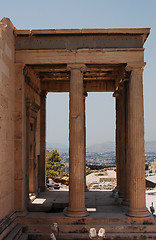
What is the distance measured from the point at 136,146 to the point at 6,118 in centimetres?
783

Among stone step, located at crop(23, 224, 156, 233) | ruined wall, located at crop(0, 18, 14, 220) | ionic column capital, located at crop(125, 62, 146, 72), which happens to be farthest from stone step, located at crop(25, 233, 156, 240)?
ionic column capital, located at crop(125, 62, 146, 72)

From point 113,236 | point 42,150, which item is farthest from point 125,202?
point 42,150

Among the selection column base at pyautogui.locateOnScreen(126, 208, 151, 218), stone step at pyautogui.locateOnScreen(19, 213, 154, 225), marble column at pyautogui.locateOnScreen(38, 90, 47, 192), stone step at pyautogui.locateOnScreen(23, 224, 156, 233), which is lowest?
stone step at pyautogui.locateOnScreen(23, 224, 156, 233)

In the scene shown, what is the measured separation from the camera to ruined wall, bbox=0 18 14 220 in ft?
52.7

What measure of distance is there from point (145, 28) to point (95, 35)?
3.11 m

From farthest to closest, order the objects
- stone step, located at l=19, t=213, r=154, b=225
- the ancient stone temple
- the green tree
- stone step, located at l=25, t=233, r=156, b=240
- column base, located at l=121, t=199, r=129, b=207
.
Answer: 1. the green tree
2. column base, located at l=121, t=199, r=129, b=207
3. stone step, located at l=19, t=213, r=154, b=225
4. the ancient stone temple
5. stone step, located at l=25, t=233, r=156, b=240

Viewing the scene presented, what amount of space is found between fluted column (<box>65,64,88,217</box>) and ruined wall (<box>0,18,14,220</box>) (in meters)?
3.52

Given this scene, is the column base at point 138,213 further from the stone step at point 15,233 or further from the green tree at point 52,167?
the green tree at point 52,167

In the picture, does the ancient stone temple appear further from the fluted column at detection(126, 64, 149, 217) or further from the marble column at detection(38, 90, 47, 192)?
the marble column at detection(38, 90, 47, 192)

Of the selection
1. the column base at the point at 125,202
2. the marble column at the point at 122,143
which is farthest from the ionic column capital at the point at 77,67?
the column base at the point at 125,202

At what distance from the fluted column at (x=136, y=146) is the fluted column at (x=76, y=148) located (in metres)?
2.94

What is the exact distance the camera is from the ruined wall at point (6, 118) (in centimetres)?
1608

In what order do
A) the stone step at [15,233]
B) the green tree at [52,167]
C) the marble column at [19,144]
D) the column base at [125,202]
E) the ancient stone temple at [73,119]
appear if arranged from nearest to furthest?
the stone step at [15,233] → the ancient stone temple at [73,119] → the marble column at [19,144] → the column base at [125,202] → the green tree at [52,167]

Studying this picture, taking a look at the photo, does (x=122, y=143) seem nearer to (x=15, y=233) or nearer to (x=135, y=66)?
(x=135, y=66)
